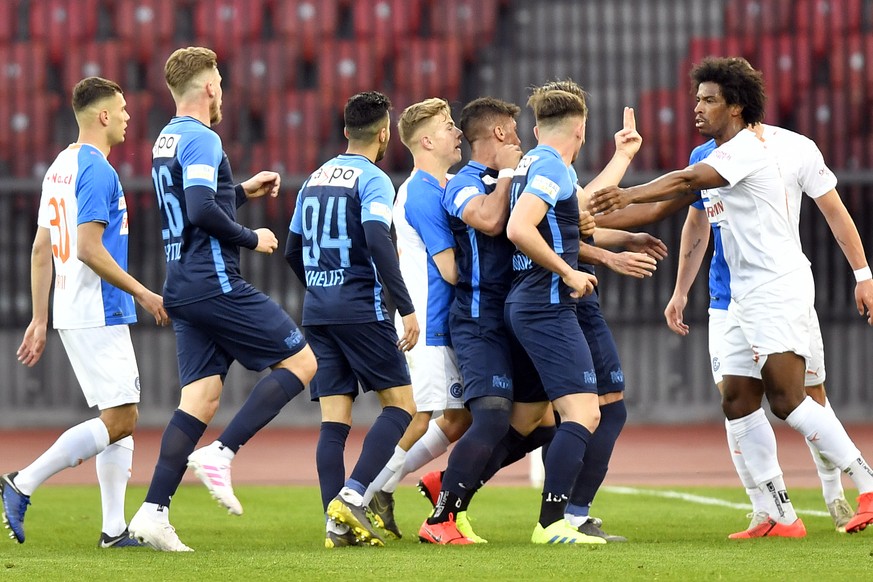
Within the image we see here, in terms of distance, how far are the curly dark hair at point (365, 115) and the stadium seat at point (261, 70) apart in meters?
8.14

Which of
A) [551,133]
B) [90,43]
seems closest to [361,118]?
[551,133]

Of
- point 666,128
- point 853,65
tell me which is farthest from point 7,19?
point 853,65

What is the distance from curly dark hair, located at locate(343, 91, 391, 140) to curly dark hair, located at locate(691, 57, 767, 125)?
147 cm

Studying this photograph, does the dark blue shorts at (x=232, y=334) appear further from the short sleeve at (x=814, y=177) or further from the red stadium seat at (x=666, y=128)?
the red stadium seat at (x=666, y=128)

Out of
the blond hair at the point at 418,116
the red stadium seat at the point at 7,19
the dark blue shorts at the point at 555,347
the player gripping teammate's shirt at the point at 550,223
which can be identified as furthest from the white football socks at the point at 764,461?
the red stadium seat at the point at 7,19

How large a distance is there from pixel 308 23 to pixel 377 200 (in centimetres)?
897

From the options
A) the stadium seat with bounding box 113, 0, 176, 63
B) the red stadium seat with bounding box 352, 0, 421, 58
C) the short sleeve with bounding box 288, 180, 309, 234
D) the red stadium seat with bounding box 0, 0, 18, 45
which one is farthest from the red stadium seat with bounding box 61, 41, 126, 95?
the short sleeve with bounding box 288, 180, 309, 234

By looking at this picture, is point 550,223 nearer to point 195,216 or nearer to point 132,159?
point 195,216

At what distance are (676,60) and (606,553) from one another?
30.9 ft

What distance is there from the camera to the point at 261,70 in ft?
46.1

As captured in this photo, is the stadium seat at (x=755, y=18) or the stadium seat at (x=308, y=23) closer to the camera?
the stadium seat at (x=755, y=18)

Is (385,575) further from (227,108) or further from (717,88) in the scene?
(227,108)

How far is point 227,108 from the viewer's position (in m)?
13.8

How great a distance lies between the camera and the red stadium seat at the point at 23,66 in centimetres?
1400
